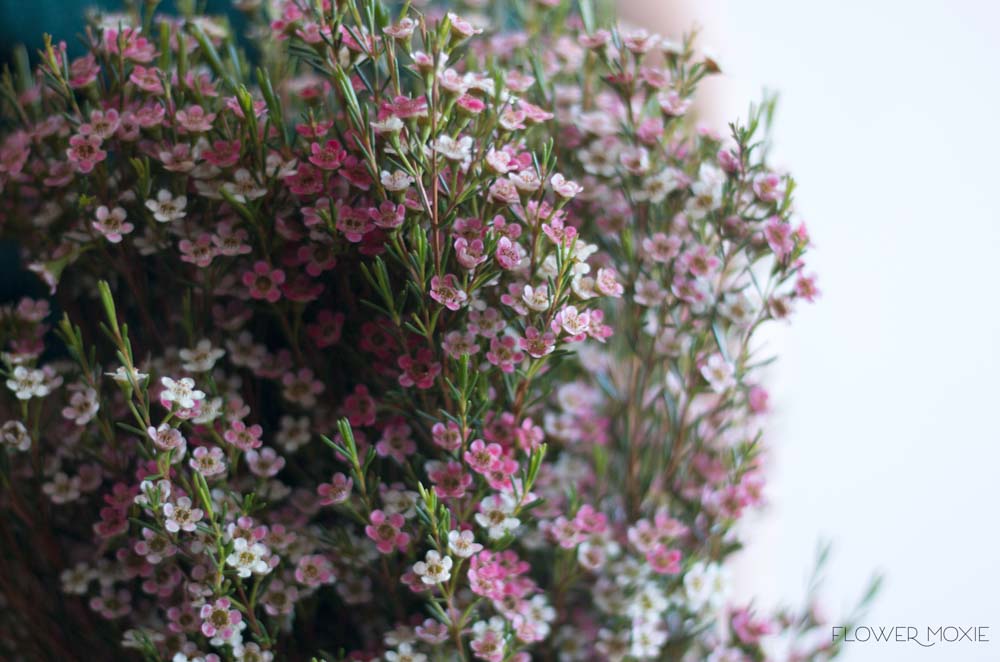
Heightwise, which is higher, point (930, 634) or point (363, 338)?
point (363, 338)

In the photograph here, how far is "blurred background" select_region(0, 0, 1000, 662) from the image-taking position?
123 centimetres

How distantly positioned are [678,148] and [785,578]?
0.83m

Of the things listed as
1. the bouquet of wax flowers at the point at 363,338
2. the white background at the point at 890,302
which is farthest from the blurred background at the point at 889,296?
the bouquet of wax flowers at the point at 363,338

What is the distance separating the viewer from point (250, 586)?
704 mm

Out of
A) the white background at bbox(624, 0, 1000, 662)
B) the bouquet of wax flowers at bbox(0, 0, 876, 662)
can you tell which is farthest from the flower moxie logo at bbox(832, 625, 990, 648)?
the bouquet of wax flowers at bbox(0, 0, 876, 662)

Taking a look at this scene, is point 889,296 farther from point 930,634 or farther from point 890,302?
point 930,634

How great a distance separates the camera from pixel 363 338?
70cm

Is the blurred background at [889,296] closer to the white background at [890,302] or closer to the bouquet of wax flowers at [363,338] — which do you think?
the white background at [890,302]

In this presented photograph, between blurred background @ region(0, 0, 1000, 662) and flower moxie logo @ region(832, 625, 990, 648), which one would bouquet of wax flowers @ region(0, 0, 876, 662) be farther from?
blurred background @ region(0, 0, 1000, 662)

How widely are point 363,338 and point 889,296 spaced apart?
0.89 m

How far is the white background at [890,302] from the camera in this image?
123 cm

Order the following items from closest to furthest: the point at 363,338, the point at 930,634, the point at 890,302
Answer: the point at 363,338 < the point at 930,634 < the point at 890,302

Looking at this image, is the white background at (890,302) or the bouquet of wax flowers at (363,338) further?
the white background at (890,302)

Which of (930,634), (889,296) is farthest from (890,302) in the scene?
(930,634)
